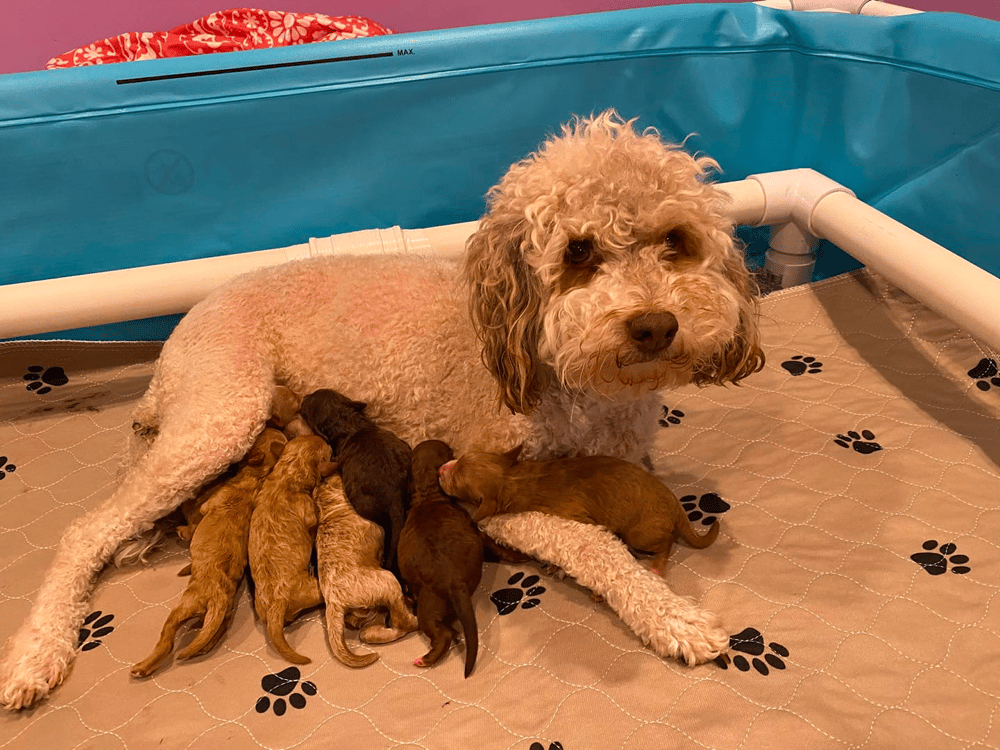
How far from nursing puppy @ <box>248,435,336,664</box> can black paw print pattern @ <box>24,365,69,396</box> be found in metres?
1.20

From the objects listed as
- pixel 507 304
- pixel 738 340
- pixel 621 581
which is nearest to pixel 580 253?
pixel 507 304

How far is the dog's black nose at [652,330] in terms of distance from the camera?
133 centimetres

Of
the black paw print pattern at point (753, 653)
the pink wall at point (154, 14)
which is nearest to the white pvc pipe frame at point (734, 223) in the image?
the black paw print pattern at point (753, 653)

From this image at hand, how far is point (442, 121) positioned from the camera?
8.18 ft

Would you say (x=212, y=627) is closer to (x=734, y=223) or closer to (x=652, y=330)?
(x=652, y=330)

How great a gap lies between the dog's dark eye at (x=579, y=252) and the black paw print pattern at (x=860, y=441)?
1.02 metres

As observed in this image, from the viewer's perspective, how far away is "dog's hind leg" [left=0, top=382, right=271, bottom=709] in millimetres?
1666

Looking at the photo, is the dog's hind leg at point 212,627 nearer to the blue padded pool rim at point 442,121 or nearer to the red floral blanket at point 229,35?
the blue padded pool rim at point 442,121

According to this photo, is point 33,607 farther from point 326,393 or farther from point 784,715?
point 784,715

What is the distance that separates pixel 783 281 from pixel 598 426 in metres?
1.36

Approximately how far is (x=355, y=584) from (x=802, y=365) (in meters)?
1.55

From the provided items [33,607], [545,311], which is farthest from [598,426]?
[33,607]

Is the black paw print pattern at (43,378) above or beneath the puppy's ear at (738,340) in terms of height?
beneath

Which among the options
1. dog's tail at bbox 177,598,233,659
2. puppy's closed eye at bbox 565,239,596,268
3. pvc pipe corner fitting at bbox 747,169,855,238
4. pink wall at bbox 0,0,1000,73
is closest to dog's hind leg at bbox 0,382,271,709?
dog's tail at bbox 177,598,233,659
